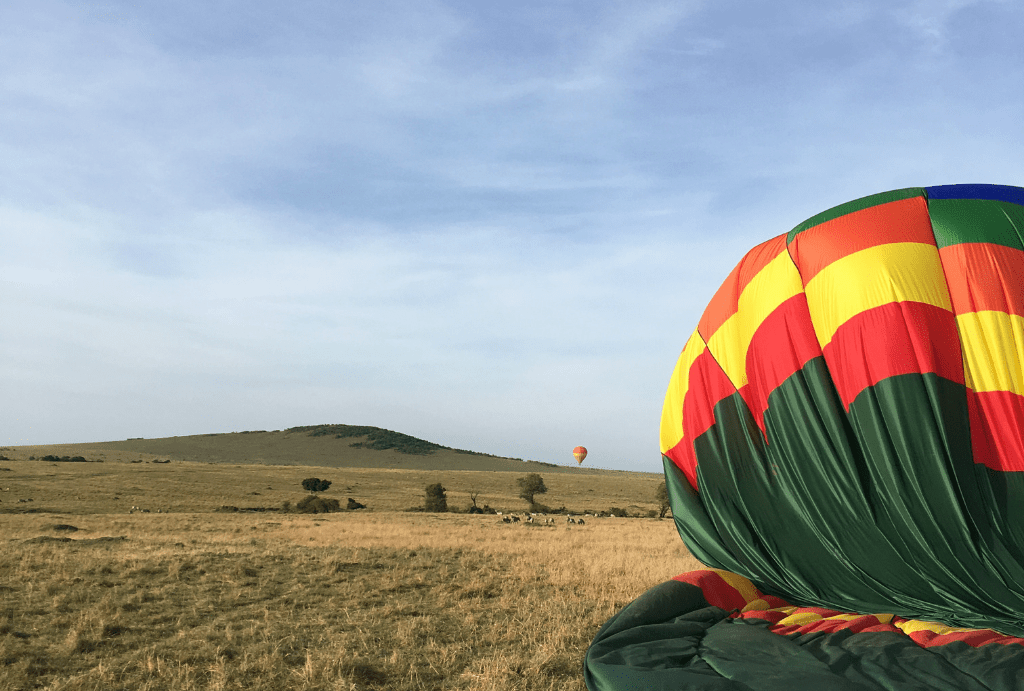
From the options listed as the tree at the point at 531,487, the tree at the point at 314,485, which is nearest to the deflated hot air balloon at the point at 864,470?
the tree at the point at 531,487

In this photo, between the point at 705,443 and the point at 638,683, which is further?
the point at 705,443

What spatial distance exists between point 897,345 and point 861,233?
1.13 meters

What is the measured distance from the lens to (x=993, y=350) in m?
5.07

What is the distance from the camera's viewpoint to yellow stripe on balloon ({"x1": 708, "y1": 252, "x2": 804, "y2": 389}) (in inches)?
248

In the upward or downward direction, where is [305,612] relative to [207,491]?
upward

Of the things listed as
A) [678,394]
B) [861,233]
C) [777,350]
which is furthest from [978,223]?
[678,394]

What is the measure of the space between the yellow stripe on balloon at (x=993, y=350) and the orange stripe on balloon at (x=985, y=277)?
0.26 ft

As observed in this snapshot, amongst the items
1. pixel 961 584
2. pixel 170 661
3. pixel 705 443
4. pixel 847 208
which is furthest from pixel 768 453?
pixel 170 661

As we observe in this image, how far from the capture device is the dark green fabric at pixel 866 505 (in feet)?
16.5

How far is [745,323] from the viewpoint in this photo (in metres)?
6.66

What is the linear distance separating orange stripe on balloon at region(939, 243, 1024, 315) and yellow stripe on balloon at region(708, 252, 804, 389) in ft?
4.06

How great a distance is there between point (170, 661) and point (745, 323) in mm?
6700

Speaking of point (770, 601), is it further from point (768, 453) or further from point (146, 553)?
point (146, 553)

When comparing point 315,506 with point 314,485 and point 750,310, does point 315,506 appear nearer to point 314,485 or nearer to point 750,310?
point 314,485
